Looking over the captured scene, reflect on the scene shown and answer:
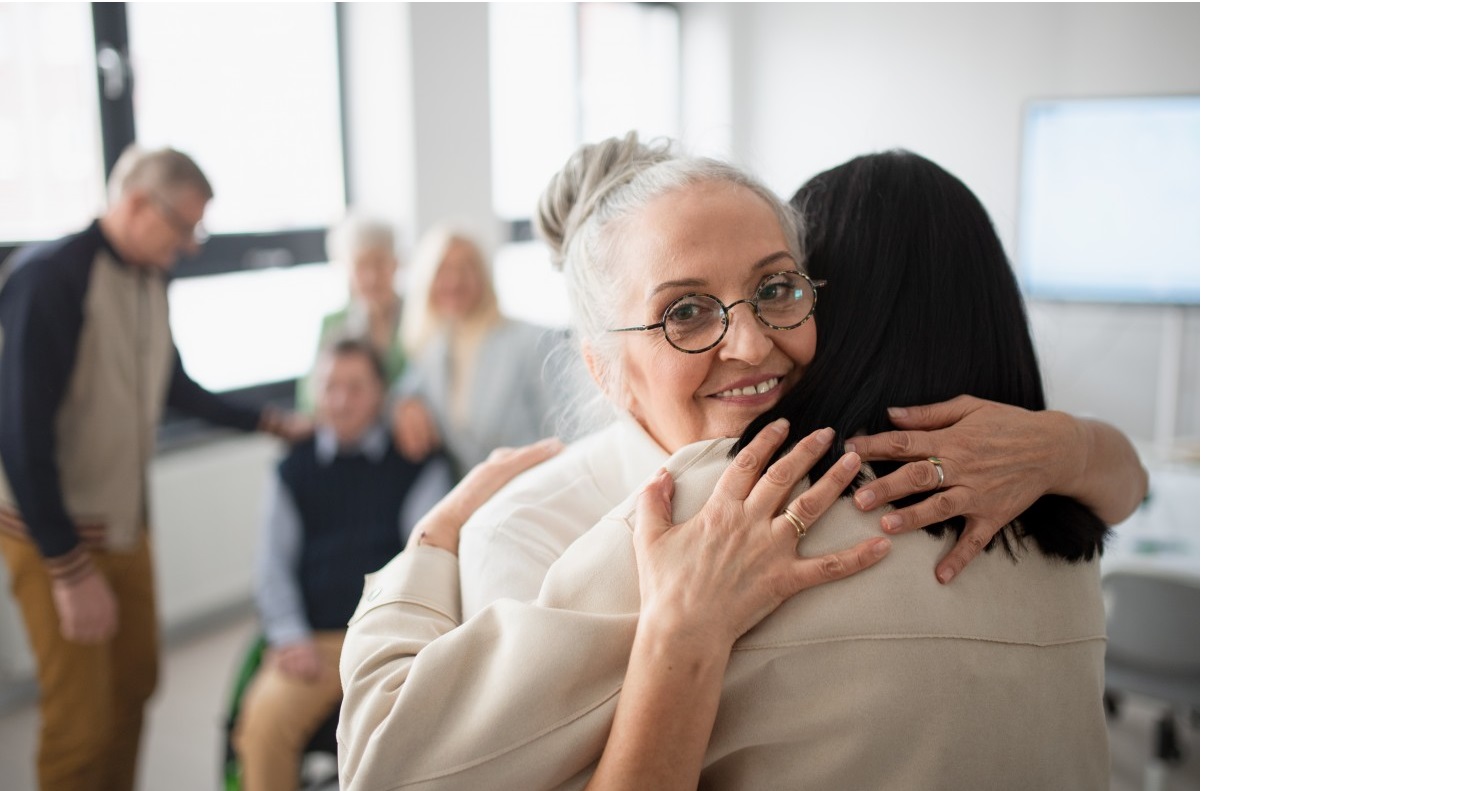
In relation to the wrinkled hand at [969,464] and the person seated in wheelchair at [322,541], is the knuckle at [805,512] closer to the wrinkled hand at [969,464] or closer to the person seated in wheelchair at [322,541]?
the wrinkled hand at [969,464]

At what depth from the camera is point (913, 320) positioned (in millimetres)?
1066

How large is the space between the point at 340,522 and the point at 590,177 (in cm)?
172

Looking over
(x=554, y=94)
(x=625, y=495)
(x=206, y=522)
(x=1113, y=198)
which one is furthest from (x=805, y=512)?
(x=554, y=94)

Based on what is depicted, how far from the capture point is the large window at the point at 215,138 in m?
3.52

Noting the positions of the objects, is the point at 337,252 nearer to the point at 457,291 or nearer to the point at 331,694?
the point at 457,291

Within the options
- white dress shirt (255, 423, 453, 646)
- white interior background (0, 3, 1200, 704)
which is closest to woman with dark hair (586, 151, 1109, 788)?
white dress shirt (255, 423, 453, 646)

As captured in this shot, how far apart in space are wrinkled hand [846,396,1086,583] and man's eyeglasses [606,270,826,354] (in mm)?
165

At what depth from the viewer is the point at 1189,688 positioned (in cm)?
247

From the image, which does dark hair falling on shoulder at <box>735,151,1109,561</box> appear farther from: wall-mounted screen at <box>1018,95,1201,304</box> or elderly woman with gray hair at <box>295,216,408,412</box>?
wall-mounted screen at <box>1018,95,1201,304</box>

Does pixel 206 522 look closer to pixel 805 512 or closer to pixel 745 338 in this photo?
pixel 745 338

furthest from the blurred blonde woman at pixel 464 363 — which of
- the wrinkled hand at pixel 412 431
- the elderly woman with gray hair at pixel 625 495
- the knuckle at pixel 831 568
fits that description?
the knuckle at pixel 831 568

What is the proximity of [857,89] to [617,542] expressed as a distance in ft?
20.3

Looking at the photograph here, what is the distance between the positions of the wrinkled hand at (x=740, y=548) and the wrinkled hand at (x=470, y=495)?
343 millimetres
